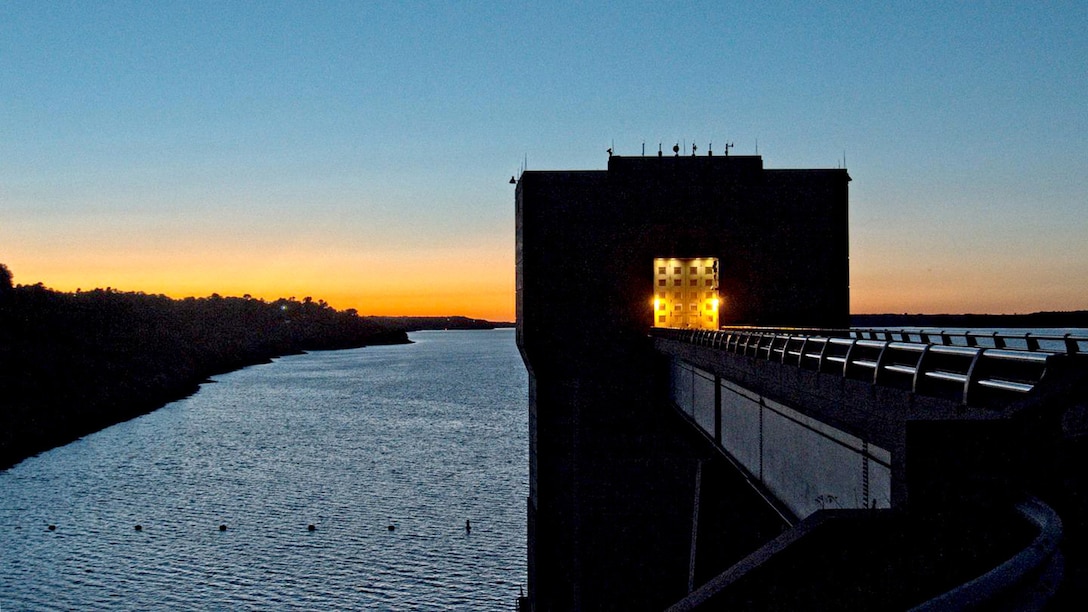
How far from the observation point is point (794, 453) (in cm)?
1870

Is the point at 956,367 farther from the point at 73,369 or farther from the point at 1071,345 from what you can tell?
the point at 73,369

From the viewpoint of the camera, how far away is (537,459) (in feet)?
133

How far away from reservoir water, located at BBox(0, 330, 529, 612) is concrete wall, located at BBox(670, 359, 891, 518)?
24124 mm

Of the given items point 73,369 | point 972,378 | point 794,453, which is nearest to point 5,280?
point 73,369

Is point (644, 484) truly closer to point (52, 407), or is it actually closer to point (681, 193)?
point (681, 193)

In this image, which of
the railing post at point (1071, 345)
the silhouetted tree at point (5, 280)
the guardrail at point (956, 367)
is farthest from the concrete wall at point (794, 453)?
the silhouetted tree at point (5, 280)

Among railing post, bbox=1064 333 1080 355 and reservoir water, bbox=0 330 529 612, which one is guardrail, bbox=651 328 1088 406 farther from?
reservoir water, bbox=0 330 529 612

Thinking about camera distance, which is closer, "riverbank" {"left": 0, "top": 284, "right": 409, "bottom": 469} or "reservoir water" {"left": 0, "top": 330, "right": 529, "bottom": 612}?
"reservoir water" {"left": 0, "top": 330, "right": 529, "bottom": 612}

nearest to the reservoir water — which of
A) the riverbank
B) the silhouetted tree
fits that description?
the riverbank

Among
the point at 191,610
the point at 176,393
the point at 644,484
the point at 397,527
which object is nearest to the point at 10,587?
the point at 191,610

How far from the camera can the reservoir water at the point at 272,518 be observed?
46.8 m

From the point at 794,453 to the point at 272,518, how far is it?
4995 centimetres

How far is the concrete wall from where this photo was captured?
1405 centimetres

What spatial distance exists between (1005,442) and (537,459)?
109 feet
